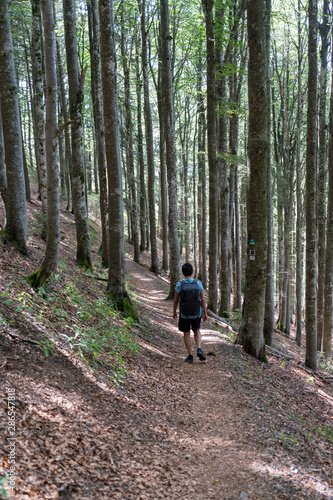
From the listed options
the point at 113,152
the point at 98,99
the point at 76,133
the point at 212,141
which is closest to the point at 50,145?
the point at 113,152

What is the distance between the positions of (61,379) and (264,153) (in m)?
5.85

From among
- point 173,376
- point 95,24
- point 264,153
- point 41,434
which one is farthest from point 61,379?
point 95,24

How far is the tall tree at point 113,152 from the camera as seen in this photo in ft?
25.9

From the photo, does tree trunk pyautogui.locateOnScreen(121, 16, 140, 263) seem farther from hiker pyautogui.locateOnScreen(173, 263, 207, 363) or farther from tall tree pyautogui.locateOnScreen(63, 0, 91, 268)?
hiker pyautogui.locateOnScreen(173, 263, 207, 363)

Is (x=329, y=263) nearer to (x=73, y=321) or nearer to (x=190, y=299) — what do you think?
(x=190, y=299)

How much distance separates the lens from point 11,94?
7.91 m

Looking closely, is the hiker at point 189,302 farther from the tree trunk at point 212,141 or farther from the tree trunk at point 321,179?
the tree trunk at point 321,179

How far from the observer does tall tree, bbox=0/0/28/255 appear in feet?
25.6

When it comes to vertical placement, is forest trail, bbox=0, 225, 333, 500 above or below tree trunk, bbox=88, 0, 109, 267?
below

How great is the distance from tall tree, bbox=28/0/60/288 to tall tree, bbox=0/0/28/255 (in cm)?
172

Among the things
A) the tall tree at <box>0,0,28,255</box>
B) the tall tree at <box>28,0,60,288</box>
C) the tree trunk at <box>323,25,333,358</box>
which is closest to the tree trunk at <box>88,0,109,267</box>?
the tall tree at <box>0,0,28,255</box>

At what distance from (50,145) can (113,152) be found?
201 centimetres

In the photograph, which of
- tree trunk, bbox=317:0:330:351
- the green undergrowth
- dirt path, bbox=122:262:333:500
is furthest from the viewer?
tree trunk, bbox=317:0:330:351

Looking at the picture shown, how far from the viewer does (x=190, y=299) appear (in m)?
7.16
